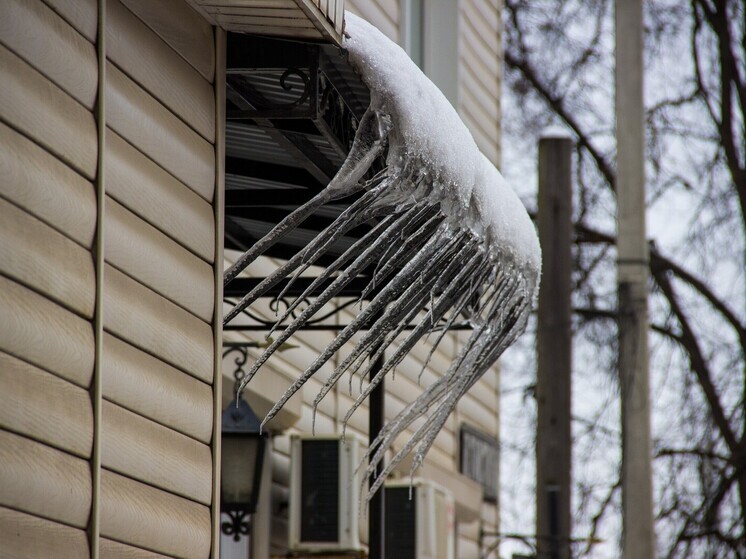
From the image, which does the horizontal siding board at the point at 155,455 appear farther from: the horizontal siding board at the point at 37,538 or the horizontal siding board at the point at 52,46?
the horizontal siding board at the point at 52,46

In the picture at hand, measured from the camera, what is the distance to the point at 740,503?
49.6 ft

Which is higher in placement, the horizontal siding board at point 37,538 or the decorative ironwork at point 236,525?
the decorative ironwork at point 236,525

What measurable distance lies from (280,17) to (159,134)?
47 cm

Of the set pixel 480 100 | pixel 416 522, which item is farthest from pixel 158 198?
pixel 480 100

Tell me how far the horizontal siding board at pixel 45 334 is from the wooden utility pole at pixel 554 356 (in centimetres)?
499

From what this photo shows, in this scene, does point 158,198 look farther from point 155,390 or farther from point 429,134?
point 429,134

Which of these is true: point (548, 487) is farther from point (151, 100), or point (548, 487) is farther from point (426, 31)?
point (151, 100)

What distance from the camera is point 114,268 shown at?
3477 millimetres

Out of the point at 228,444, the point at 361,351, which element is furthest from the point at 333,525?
the point at 361,351

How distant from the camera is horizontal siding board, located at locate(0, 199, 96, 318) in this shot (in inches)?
118

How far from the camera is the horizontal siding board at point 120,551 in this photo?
333 centimetres

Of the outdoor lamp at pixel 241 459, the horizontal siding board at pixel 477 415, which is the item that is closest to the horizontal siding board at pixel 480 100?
the horizontal siding board at pixel 477 415

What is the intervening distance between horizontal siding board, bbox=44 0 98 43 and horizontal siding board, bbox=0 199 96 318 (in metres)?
0.52

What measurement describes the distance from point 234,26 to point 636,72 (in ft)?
21.6
